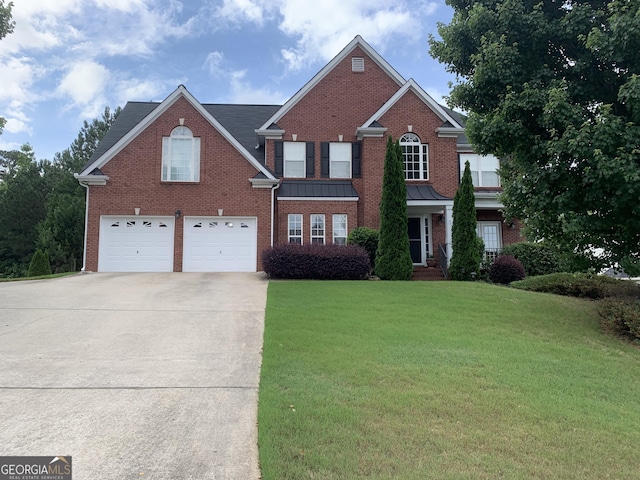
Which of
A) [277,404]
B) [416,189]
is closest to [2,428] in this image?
[277,404]

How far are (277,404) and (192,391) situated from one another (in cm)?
110

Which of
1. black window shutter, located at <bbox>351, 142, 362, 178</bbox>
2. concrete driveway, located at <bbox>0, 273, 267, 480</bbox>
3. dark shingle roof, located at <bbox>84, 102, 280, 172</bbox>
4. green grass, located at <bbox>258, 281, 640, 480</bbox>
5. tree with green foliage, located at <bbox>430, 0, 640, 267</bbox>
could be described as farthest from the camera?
dark shingle roof, located at <bbox>84, 102, 280, 172</bbox>

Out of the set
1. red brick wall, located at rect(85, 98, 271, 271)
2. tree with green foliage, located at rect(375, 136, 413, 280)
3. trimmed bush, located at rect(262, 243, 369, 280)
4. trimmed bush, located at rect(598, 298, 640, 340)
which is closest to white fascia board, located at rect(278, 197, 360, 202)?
red brick wall, located at rect(85, 98, 271, 271)

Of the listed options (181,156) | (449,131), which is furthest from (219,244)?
(449,131)

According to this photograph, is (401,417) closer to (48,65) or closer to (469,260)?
(469,260)

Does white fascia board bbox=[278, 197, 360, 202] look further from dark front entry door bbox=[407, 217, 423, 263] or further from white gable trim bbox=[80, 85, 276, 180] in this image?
dark front entry door bbox=[407, 217, 423, 263]

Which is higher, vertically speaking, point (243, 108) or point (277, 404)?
point (243, 108)

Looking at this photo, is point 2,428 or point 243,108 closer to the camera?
point 2,428

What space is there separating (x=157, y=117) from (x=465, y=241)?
43.7ft

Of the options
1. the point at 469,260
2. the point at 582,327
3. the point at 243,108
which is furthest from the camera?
the point at 243,108

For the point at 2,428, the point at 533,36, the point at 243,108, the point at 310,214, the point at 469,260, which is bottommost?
the point at 2,428

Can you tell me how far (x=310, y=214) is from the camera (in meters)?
18.4

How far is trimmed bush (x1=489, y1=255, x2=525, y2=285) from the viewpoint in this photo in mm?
15773

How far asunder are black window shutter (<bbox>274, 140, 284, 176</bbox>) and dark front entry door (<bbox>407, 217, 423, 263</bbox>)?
630cm
